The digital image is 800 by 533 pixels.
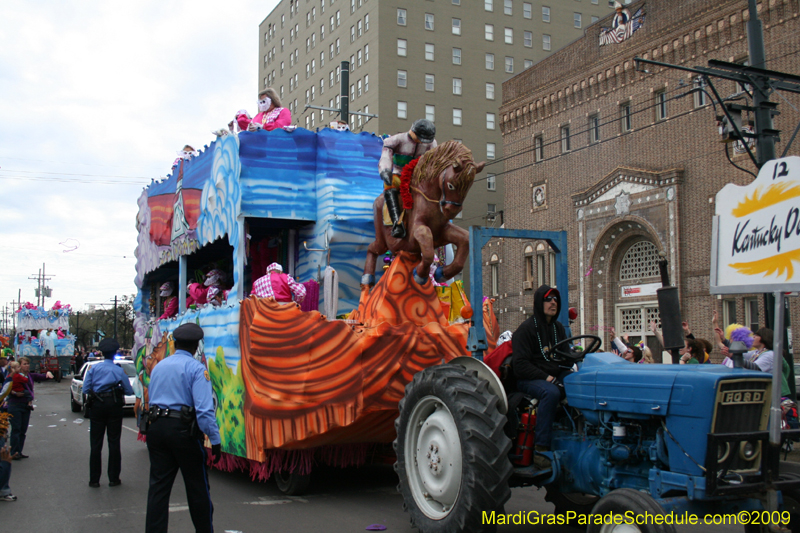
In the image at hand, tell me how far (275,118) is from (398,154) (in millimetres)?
2926

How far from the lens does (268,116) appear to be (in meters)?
10.5

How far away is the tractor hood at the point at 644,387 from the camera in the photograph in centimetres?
436

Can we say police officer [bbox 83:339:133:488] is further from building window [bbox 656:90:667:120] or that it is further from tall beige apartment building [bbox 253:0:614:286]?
tall beige apartment building [bbox 253:0:614:286]

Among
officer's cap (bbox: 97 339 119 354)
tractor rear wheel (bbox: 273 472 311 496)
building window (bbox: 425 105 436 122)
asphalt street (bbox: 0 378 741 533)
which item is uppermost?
building window (bbox: 425 105 436 122)

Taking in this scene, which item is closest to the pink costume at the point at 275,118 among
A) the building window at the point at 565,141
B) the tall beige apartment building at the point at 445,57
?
the building window at the point at 565,141

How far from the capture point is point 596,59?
30.3m

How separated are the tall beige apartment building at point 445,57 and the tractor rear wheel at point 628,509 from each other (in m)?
45.7

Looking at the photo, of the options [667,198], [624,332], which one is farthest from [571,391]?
[624,332]

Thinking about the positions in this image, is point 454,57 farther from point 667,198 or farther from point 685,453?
point 685,453

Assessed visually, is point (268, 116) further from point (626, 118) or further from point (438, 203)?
point (626, 118)

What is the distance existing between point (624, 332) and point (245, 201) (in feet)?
76.0

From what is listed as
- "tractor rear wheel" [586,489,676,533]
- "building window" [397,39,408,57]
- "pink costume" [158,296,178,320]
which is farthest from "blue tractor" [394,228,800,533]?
"building window" [397,39,408,57]

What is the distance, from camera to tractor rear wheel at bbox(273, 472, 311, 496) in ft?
26.1

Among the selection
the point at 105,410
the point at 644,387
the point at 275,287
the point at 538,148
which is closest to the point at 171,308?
the point at 105,410
